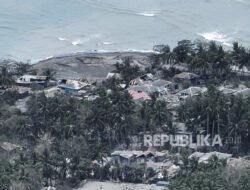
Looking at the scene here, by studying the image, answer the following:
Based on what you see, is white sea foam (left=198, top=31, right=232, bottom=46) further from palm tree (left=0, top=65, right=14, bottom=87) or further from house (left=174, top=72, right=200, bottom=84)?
palm tree (left=0, top=65, right=14, bottom=87)

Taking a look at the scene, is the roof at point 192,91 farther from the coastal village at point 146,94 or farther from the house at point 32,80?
the house at point 32,80

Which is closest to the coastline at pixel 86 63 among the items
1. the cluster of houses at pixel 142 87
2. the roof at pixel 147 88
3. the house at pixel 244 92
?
the cluster of houses at pixel 142 87

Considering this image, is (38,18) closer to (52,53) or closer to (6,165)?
(52,53)

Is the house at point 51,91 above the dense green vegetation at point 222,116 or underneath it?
underneath

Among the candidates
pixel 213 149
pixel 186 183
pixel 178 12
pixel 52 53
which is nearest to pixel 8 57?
pixel 52 53

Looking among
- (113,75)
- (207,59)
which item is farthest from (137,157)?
(207,59)

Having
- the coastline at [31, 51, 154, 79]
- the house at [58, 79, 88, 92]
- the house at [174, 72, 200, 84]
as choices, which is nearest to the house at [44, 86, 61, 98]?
the house at [58, 79, 88, 92]

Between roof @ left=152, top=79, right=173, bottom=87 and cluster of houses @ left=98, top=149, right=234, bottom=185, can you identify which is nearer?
cluster of houses @ left=98, top=149, right=234, bottom=185
